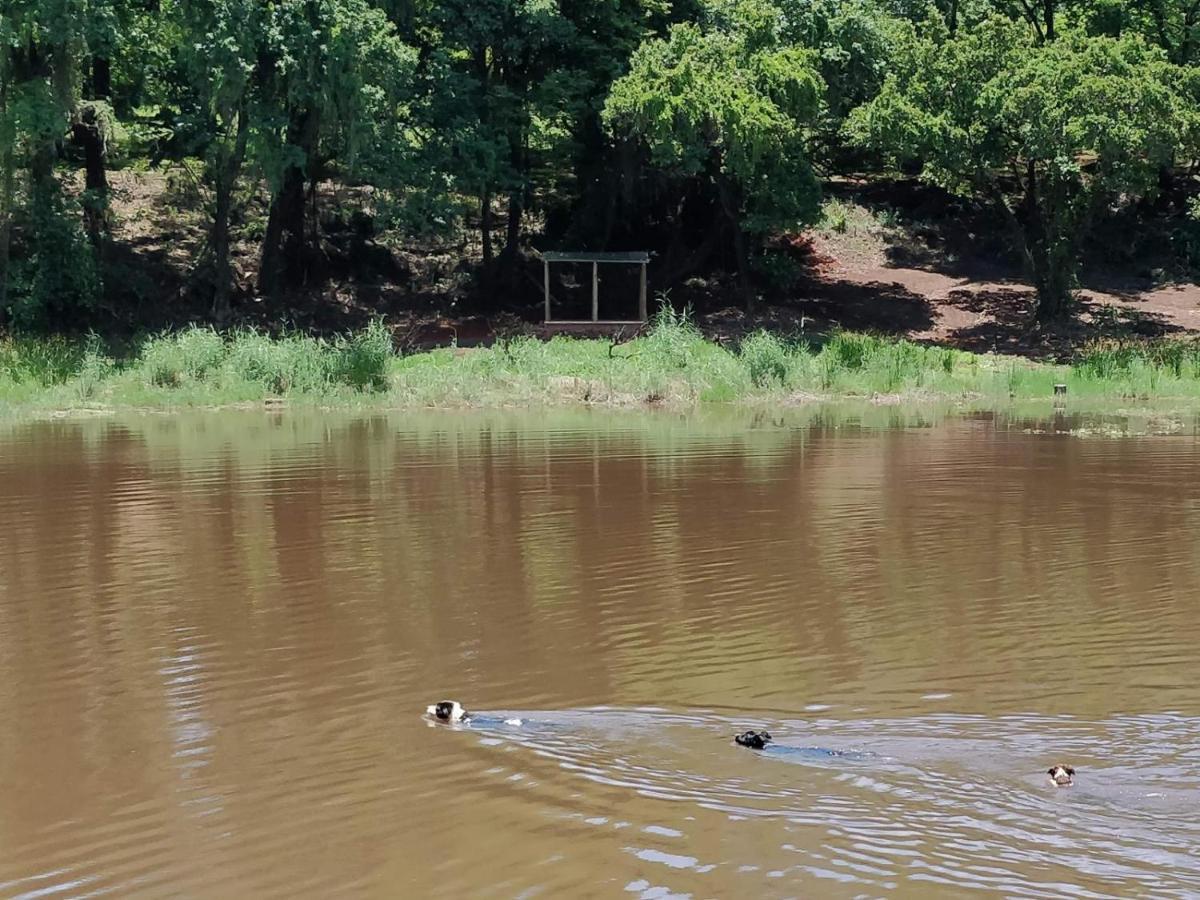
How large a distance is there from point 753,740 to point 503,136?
32457mm

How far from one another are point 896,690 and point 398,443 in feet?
50.0

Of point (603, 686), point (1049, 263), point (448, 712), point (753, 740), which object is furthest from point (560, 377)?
point (753, 740)

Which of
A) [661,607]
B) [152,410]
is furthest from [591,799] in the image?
[152,410]

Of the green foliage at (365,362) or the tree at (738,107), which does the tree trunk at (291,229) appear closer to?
the green foliage at (365,362)

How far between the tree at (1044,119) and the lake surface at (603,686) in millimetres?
18680

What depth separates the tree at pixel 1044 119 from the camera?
33.3m

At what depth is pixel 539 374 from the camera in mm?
31281

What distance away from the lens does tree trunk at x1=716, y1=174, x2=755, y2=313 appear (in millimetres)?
38500

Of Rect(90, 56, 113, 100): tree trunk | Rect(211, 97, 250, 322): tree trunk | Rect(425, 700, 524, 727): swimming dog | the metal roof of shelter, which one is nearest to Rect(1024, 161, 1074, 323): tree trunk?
the metal roof of shelter

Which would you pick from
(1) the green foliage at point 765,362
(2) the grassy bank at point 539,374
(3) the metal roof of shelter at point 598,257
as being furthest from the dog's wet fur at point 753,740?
(3) the metal roof of shelter at point 598,257

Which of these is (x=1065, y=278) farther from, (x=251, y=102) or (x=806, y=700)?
(x=806, y=700)

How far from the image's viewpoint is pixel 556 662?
9.38 meters

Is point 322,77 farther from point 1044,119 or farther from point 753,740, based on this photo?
point 753,740

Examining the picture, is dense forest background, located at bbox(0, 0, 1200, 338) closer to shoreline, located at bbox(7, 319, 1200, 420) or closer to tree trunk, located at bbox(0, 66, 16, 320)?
tree trunk, located at bbox(0, 66, 16, 320)
